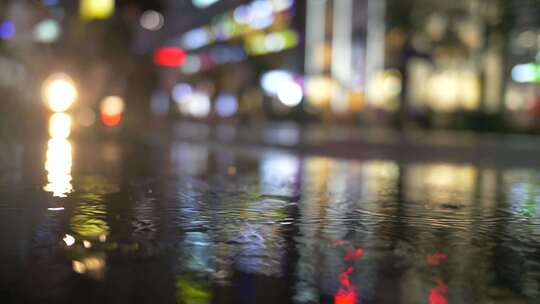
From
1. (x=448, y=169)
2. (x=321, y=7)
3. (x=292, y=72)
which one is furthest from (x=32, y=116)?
(x=292, y=72)

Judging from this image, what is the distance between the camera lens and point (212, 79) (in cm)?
8769

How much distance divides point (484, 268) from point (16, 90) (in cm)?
2745

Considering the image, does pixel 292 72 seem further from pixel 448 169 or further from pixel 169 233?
pixel 169 233

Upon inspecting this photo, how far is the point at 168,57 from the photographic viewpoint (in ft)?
93.0

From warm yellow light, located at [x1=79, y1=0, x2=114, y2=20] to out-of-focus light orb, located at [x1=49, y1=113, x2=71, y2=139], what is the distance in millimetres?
2968

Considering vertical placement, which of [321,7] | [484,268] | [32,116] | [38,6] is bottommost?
[484,268]

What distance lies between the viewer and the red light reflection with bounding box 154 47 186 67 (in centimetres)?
2652

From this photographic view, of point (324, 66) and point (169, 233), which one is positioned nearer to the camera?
point (169, 233)

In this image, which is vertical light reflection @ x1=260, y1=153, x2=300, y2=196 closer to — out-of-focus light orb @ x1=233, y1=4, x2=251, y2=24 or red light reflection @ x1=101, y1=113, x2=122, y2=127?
red light reflection @ x1=101, y1=113, x2=122, y2=127

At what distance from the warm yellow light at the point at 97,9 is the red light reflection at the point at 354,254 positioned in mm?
17660

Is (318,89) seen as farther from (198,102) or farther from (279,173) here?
(279,173)

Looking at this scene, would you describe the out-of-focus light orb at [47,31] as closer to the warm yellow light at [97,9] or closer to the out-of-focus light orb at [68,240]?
the warm yellow light at [97,9]

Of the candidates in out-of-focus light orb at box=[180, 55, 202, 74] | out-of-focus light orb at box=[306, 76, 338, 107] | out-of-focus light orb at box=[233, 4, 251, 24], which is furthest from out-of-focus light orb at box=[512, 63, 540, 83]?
out-of-focus light orb at box=[180, 55, 202, 74]

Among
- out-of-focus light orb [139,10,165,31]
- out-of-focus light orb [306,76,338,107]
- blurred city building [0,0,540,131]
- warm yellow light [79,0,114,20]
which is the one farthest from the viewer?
out-of-focus light orb [306,76,338,107]
